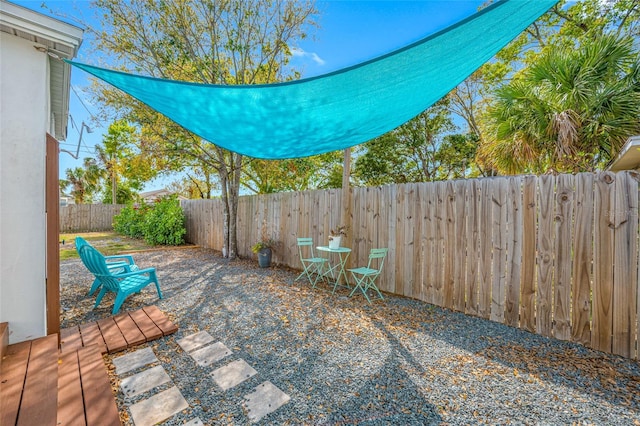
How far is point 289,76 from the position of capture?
22.4ft

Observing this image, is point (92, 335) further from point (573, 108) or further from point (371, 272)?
point (573, 108)

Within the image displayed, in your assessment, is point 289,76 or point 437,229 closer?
point 437,229

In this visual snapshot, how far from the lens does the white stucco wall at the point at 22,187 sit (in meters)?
1.95

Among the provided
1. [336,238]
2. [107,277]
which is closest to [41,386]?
[107,277]

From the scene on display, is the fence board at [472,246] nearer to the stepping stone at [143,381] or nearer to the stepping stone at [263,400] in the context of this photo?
the stepping stone at [263,400]

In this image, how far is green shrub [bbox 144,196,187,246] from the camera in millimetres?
9070

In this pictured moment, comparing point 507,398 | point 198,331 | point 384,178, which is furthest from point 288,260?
point 384,178

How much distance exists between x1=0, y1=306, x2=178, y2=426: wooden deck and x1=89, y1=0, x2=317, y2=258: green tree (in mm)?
4853

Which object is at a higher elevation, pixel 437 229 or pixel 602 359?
pixel 437 229

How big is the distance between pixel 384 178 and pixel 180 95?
959 cm

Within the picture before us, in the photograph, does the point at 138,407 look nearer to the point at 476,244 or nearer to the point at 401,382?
the point at 401,382

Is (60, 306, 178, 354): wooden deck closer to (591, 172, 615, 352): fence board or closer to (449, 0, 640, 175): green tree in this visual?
(591, 172, 615, 352): fence board

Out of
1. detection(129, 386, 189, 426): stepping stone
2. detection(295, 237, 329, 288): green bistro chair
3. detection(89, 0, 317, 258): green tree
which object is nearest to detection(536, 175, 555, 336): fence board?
detection(295, 237, 329, 288): green bistro chair

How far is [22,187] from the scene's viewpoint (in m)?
2.01
